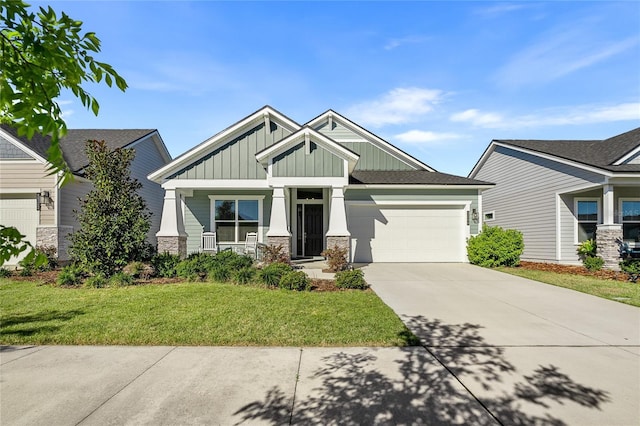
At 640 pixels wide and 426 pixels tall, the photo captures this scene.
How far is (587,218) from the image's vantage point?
14.7m

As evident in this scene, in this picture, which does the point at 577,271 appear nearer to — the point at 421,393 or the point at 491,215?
the point at 491,215

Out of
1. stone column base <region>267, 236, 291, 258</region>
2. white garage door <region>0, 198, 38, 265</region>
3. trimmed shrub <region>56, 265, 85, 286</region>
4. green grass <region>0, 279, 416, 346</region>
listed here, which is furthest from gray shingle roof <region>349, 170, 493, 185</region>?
white garage door <region>0, 198, 38, 265</region>

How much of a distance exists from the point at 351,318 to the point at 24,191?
13.9 m

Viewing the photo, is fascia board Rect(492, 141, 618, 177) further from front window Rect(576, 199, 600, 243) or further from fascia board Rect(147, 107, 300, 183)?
fascia board Rect(147, 107, 300, 183)

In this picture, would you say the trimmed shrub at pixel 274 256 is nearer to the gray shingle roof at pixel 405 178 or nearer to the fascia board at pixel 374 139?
the gray shingle roof at pixel 405 178

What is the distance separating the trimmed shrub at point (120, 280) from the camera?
8.84 m

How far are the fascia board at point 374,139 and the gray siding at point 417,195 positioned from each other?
2705 mm

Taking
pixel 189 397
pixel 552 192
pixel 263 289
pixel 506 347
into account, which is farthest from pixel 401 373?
pixel 552 192

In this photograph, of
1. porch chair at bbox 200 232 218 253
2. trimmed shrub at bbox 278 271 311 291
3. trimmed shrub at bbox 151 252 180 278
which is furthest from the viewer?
porch chair at bbox 200 232 218 253

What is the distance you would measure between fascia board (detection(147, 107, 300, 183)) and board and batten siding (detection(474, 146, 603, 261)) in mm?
11551

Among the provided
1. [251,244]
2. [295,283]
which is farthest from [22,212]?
[295,283]

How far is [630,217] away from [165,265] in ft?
60.7

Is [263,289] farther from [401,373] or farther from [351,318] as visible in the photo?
[401,373]

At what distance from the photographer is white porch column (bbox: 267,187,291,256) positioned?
37.8ft
